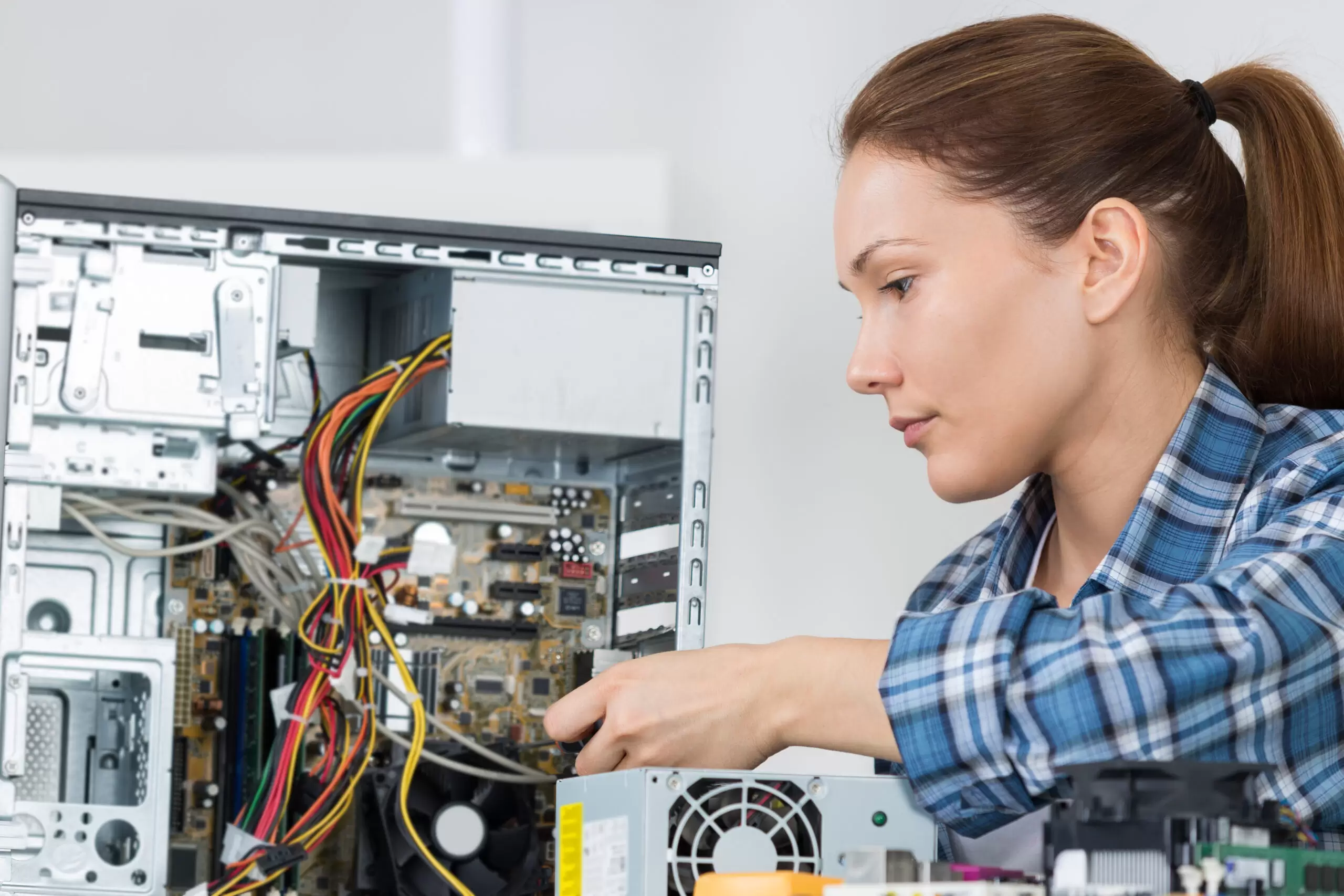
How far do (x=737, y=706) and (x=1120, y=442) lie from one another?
17.1 inches

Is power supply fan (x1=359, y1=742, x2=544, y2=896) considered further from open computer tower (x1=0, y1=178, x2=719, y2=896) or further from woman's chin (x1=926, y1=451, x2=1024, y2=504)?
woman's chin (x1=926, y1=451, x2=1024, y2=504)

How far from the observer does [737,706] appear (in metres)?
0.98

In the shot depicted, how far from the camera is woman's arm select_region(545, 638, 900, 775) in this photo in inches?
37.3

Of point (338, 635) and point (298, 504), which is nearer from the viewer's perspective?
point (338, 635)

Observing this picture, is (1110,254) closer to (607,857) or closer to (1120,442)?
(1120,442)

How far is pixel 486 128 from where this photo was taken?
9.15 feet

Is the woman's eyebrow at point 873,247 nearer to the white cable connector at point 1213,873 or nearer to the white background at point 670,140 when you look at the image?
the white cable connector at point 1213,873

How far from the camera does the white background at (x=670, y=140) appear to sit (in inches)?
107

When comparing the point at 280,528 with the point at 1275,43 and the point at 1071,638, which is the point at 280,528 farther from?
the point at 1275,43

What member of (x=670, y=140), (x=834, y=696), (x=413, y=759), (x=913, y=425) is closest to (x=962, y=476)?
(x=913, y=425)

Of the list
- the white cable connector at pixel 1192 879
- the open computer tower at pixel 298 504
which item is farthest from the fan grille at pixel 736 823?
the open computer tower at pixel 298 504

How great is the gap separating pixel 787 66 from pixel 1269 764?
224 centimetres

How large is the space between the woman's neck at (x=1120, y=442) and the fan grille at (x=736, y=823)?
41 centimetres

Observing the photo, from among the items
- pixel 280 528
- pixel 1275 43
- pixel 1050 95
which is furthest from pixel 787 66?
pixel 1050 95
